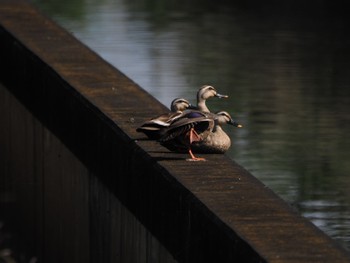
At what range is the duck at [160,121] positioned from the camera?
6.75 m

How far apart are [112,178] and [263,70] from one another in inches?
222

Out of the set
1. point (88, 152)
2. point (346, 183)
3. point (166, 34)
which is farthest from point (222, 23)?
point (88, 152)

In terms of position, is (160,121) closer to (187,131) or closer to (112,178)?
(187,131)

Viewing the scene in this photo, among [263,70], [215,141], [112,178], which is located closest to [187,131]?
[215,141]

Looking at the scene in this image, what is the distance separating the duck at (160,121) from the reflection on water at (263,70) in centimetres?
139

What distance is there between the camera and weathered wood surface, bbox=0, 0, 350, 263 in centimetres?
548

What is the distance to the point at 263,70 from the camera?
12898mm

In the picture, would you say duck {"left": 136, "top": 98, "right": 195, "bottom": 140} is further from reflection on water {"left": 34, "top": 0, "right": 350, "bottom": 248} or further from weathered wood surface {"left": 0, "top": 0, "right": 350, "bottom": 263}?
reflection on water {"left": 34, "top": 0, "right": 350, "bottom": 248}

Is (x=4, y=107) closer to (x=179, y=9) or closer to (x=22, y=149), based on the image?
(x=22, y=149)

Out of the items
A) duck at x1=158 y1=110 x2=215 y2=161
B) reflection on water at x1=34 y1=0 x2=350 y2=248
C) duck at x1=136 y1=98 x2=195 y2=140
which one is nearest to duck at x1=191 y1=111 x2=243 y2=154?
duck at x1=158 y1=110 x2=215 y2=161

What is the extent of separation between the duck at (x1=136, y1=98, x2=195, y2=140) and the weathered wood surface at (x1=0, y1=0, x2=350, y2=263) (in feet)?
0.20

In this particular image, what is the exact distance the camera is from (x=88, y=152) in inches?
315

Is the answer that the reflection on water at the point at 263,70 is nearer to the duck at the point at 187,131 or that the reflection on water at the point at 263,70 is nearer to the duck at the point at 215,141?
the duck at the point at 215,141

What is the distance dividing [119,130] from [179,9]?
9697mm
